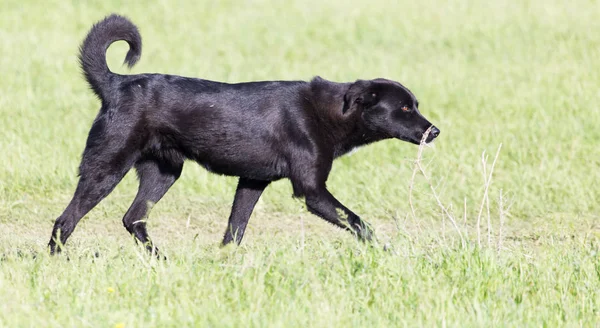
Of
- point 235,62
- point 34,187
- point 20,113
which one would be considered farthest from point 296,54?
point 34,187

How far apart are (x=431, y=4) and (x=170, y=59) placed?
491 centimetres

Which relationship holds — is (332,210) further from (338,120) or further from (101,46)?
(101,46)

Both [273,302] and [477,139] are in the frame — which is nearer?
[273,302]

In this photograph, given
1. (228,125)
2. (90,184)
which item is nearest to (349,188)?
(228,125)

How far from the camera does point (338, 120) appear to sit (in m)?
5.56

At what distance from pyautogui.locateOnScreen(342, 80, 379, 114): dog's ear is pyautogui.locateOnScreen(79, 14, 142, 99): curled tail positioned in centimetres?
138

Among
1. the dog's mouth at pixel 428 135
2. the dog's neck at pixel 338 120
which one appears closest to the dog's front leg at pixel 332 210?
the dog's neck at pixel 338 120

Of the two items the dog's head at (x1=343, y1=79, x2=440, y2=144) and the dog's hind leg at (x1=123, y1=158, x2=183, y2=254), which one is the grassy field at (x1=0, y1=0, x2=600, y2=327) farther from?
the dog's head at (x1=343, y1=79, x2=440, y2=144)

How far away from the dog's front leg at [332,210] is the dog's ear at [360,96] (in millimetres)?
607

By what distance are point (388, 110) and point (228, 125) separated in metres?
1.00

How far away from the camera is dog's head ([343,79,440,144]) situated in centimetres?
556

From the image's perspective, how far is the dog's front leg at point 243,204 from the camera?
5.69 m

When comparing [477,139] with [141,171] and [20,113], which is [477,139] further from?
[20,113]

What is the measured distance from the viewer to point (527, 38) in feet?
41.5
